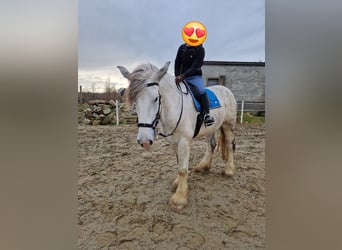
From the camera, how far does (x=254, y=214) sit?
2.89 feet

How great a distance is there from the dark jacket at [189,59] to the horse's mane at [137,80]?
0.14 metres

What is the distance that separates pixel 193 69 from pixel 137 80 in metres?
0.27

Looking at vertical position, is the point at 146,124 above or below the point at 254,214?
above

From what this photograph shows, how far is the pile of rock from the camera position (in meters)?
0.87

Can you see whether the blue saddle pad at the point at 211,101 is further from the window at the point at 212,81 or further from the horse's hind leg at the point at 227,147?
the horse's hind leg at the point at 227,147

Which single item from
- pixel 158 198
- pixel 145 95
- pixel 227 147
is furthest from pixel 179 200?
pixel 145 95

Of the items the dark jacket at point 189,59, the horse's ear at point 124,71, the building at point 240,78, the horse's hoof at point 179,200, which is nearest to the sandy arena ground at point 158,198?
the horse's hoof at point 179,200
